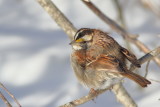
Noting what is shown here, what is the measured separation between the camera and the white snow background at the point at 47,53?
253 inches

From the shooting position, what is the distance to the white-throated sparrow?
4108mm

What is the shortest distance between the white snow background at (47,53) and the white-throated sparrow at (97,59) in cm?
183

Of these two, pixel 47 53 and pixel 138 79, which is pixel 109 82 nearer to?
pixel 138 79

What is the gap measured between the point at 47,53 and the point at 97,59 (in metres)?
2.95

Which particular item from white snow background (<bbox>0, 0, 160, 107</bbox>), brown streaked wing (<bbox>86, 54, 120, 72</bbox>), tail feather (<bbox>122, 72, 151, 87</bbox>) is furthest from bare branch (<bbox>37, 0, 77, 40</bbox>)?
tail feather (<bbox>122, 72, 151, 87</bbox>)

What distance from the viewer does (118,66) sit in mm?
4051

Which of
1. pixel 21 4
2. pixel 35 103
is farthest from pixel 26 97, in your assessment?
pixel 21 4

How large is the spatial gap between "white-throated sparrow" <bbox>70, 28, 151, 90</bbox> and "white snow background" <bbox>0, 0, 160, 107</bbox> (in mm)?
1826

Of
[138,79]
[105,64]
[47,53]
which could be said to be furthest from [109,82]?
[47,53]

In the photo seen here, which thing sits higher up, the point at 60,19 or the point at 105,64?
the point at 60,19

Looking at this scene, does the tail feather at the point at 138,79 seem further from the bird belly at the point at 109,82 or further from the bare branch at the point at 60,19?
the bare branch at the point at 60,19

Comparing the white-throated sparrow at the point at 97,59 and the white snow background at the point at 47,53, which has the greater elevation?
the white snow background at the point at 47,53

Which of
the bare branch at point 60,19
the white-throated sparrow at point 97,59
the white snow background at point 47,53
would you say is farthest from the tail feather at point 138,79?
the white snow background at point 47,53

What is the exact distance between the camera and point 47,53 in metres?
7.08
